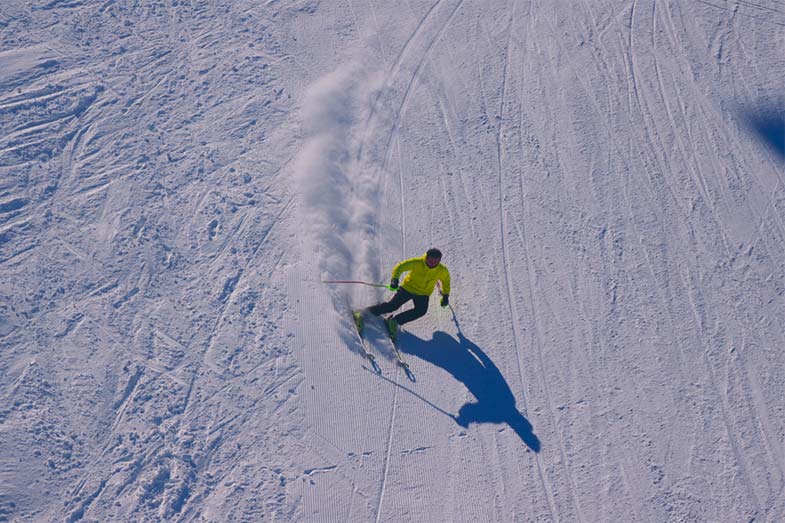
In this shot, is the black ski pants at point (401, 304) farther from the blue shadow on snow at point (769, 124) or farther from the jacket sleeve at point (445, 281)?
the blue shadow on snow at point (769, 124)

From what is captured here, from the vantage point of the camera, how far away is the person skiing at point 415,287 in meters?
7.80

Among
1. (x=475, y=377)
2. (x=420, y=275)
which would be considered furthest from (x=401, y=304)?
(x=475, y=377)

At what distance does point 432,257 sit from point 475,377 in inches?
61.1

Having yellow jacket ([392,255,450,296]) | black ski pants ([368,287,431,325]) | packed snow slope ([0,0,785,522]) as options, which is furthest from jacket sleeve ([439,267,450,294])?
packed snow slope ([0,0,785,522])

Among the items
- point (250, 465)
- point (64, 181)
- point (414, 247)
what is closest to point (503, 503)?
point (250, 465)

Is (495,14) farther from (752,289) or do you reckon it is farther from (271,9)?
(752,289)

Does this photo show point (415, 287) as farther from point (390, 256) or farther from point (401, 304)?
point (390, 256)

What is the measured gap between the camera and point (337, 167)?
932 cm

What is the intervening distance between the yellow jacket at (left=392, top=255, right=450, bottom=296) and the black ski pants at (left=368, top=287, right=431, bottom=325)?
7 cm

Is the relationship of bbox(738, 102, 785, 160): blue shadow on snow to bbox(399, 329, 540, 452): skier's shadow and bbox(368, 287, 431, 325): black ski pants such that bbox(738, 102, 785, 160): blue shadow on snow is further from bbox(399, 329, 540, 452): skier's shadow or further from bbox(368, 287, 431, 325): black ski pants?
bbox(368, 287, 431, 325): black ski pants

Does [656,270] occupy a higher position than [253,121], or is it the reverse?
[253,121]

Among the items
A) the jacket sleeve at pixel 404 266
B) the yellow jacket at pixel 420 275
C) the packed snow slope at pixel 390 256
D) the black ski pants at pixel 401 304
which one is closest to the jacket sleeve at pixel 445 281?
the yellow jacket at pixel 420 275

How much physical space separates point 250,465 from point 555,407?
3295 mm

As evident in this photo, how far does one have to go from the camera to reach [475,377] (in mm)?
8133
